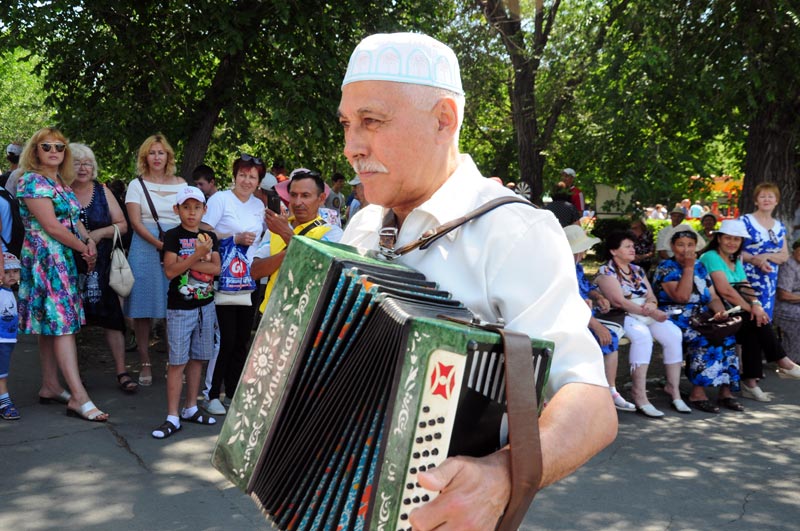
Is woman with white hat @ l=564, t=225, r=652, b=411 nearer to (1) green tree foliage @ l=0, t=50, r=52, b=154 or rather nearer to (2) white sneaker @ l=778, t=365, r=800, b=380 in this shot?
(2) white sneaker @ l=778, t=365, r=800, b=380

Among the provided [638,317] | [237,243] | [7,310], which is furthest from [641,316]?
[7,310]

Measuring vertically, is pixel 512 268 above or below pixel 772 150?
below

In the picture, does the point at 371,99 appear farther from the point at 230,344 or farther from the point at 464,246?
the point at 230,344

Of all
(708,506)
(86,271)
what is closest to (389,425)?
(708,506)

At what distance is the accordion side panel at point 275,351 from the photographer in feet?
5.30

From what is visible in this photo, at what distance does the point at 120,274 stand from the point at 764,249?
6.38 meters

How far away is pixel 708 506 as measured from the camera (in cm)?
473

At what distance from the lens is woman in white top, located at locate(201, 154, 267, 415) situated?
608cm

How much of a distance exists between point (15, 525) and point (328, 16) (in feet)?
20.8

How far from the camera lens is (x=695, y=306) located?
7281 millimetres

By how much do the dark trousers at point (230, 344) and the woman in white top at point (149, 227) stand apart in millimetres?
817

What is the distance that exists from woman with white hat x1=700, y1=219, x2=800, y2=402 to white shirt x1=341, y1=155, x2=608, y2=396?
6359mm

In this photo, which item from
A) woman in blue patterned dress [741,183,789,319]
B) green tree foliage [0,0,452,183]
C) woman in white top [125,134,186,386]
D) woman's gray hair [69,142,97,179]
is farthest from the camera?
green tree foliage [0,0,452,183]

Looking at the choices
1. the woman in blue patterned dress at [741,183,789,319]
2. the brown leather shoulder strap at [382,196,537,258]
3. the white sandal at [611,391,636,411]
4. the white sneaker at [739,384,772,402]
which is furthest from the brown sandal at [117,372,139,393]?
the woman in blue patterned dress at [741,183,789,319]
